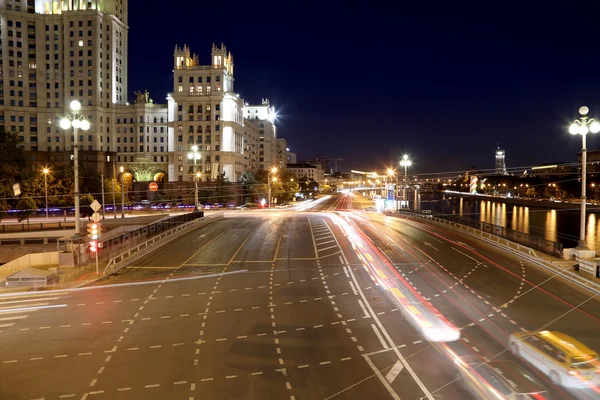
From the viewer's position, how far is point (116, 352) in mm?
13102

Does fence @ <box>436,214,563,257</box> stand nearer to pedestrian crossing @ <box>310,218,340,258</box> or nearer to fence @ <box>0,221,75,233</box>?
pedestrian crossing @ <box>310,218,340,258</box>

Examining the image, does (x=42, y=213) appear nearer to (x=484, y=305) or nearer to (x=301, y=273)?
(x=301, y=273)

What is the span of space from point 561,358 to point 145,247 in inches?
1173

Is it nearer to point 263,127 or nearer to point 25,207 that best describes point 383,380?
point 25,207

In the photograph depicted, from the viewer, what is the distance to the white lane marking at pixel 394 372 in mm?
11281

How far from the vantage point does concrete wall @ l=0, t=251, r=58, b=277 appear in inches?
1345

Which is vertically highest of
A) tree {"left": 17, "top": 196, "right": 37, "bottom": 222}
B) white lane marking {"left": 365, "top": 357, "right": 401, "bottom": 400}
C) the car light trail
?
tree {"left": 17, "top": 196, "right": 37, "bottom": 222}

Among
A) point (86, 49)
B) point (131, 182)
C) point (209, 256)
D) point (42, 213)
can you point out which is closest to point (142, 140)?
point (131, 182)

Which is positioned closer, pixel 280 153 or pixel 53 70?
pixel 53 70

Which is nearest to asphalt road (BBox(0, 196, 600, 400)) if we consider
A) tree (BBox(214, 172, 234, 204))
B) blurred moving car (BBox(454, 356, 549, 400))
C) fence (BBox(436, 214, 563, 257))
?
blurred moving car (BBox(454, 356, 549, 400))

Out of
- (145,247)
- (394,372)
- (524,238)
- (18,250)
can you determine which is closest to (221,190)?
(18,250)

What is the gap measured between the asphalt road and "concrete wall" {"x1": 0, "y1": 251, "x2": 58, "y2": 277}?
14.0 metres

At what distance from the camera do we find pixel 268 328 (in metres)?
15.2

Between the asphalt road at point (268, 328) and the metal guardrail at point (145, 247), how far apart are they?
103 centimetres
